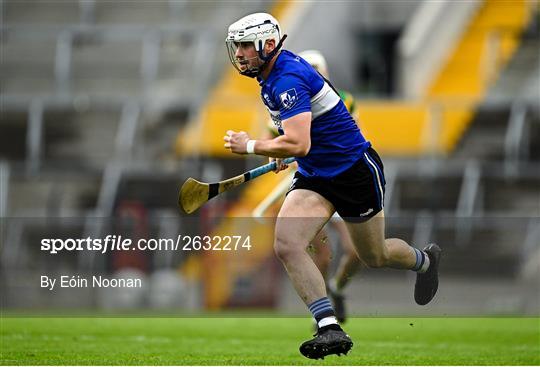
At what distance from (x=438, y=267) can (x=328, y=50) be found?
13.3 m

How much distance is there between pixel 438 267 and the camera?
8.43m

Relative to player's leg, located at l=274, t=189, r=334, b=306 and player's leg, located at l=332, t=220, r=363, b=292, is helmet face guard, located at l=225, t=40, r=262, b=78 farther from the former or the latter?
player's leg, located at l=332, t=220, r=363, b=292

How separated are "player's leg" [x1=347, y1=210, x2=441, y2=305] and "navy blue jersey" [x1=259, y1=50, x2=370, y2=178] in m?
0.38

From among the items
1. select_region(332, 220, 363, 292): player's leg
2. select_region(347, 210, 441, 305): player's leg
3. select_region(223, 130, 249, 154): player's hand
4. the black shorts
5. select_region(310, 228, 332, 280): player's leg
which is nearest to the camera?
select_region(223, 130, 249, 154): player's hand

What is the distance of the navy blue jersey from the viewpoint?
281 inches

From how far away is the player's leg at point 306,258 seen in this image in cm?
705

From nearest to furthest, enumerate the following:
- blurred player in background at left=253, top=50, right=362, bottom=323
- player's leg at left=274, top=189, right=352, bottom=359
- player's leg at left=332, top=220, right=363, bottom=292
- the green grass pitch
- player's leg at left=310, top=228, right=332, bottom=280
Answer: player's leg at left=274, top=189, right=352, bottom=359 < the green grass pitch < player's leg at left=310, top=228, right=332, bottom=280 < blurred player in background at left=253, top=50, right=362, bottom=323 < player's leg at left=332, top=220, right=363, bottom=292

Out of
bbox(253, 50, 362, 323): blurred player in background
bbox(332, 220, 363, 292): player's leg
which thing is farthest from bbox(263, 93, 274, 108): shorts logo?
bbox(332, 220, 363, 292): player's leg

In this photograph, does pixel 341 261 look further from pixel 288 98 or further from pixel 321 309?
pixel 288 98

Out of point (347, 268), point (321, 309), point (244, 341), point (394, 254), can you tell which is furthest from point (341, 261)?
point (321, 309)

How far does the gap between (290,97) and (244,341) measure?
115 inches

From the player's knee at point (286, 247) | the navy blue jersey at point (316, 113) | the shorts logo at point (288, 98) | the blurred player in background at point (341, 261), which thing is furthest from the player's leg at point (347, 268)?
the shorts logo at point (288, 98)

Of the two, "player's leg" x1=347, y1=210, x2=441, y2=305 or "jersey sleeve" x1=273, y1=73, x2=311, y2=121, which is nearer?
"jersey sleeve" x1=273, y1=73, x2=311, y2=121

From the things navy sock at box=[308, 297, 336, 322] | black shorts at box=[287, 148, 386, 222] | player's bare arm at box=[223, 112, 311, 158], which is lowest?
navy sock at box=[308, 297, 336, 322]
